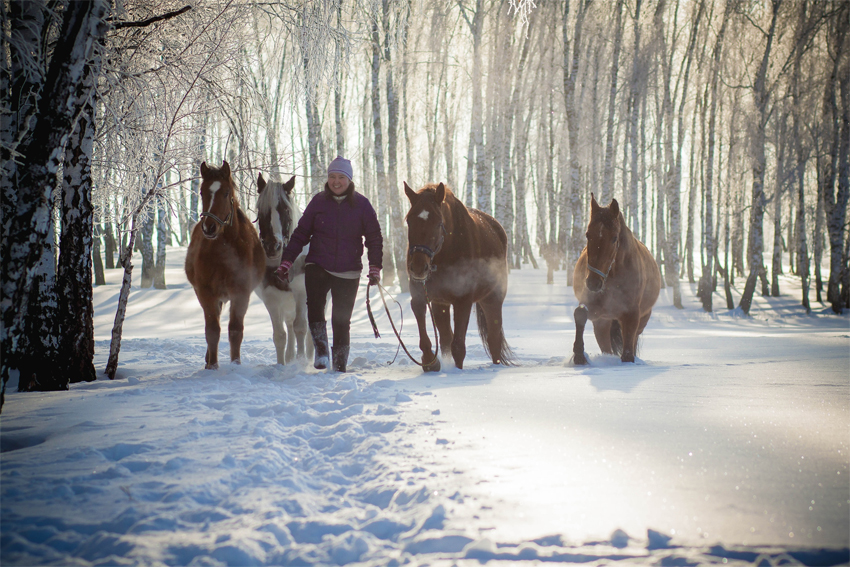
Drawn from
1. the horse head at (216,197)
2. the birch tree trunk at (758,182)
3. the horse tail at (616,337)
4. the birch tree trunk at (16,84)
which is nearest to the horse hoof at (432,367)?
the horse head at (216,197)

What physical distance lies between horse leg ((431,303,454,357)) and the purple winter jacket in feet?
3.10

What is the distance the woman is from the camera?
481 cm

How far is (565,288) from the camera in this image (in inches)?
686

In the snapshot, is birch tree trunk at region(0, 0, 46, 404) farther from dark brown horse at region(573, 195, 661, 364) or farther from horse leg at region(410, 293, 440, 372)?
dark brown horse at region(573, 195, 661, 364)

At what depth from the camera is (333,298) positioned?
16.0 ft

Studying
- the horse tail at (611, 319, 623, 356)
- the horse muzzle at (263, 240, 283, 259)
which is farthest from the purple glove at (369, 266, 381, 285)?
the horse tail at (611, 319, 623, 356)

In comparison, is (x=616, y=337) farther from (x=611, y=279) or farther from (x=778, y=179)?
(x=778, y=179)

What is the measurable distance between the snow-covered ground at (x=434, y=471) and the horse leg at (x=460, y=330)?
1111mm

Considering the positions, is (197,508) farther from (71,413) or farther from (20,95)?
(20,95)

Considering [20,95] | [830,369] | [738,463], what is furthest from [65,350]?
[830,369]

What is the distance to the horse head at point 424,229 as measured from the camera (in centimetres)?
454

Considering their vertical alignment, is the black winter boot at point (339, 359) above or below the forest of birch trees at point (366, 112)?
below

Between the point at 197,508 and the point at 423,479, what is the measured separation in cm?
85

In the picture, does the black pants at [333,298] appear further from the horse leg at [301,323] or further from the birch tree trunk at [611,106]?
the birch tree trunk at [611,106]
